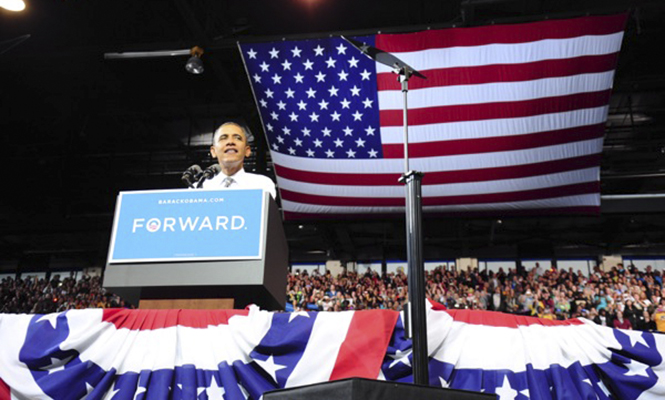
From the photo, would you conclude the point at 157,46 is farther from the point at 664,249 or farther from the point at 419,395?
the point at 664,249

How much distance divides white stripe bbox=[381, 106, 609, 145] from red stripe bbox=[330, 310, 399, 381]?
460 centimetres

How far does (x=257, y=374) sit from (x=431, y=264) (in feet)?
60.5

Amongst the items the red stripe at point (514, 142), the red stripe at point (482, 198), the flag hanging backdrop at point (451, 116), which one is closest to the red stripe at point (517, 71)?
the flag hanging backdrop at point (451, 116)

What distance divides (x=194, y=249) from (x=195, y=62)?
596 centimetres

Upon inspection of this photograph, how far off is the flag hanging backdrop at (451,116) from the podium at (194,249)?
4.56 m

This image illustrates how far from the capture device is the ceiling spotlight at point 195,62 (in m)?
7.31

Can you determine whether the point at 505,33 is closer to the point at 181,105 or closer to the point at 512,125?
the point at 512,125

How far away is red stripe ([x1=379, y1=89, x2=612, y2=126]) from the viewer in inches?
236

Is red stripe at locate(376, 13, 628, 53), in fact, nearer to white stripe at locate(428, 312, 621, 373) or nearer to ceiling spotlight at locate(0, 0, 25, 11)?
ceiling spotlight at locate(0, 0, 25, 11)

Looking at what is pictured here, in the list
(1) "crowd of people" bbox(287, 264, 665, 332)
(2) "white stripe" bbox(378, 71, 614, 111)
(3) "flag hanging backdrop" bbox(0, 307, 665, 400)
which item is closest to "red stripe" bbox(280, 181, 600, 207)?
(2) "white stripe" bbox(378, 71, 614, 111)

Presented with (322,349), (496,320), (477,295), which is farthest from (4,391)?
(477,295)

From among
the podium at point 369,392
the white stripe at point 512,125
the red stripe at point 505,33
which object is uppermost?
the red stripe at point 505,33

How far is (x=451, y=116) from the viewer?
6.12 meters

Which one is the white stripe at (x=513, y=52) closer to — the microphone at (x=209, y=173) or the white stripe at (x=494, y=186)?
the white stripe at (x=494, y=186)
